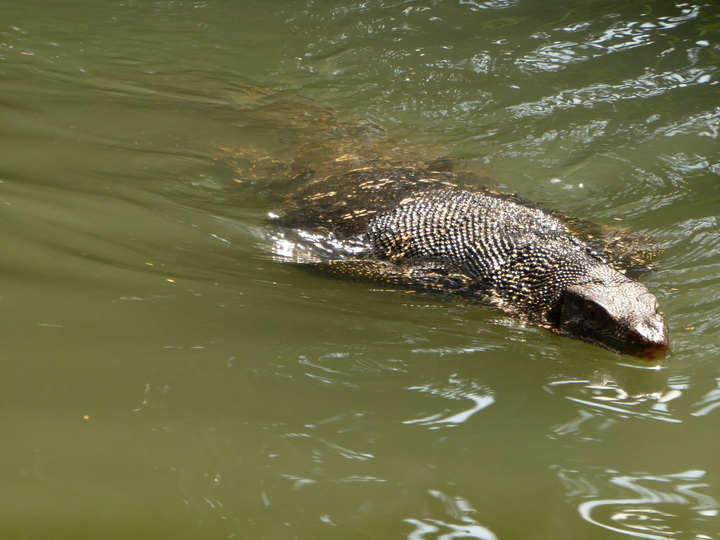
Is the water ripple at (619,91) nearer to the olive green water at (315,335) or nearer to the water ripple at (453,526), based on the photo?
the olive green water at (315,335)

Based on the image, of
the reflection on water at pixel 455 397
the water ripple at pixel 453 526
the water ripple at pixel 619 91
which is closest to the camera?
the water ripple at pixel 453 526

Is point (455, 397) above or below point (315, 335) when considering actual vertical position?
Result: below

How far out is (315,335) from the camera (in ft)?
11.6

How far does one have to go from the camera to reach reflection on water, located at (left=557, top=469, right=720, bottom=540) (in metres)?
2.48

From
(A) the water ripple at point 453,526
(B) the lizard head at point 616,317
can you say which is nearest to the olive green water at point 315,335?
(A) the water ripple at point 453,526

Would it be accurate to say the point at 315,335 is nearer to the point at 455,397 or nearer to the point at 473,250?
the point at 455,397

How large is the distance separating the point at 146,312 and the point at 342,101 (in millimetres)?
4335

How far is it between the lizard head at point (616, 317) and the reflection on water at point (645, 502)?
1016mm

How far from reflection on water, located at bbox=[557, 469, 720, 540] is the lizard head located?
3.33 feet

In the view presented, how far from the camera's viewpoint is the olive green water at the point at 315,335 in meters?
2.47

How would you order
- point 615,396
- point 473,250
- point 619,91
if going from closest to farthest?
point 615,396
point 473,250
point 619,91

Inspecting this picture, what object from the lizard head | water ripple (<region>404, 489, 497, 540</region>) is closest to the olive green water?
water ripple (<region>404, 489, 497, 540</region>)

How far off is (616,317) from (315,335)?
1.45 meters

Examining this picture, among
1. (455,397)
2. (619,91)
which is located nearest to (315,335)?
(455,397)
